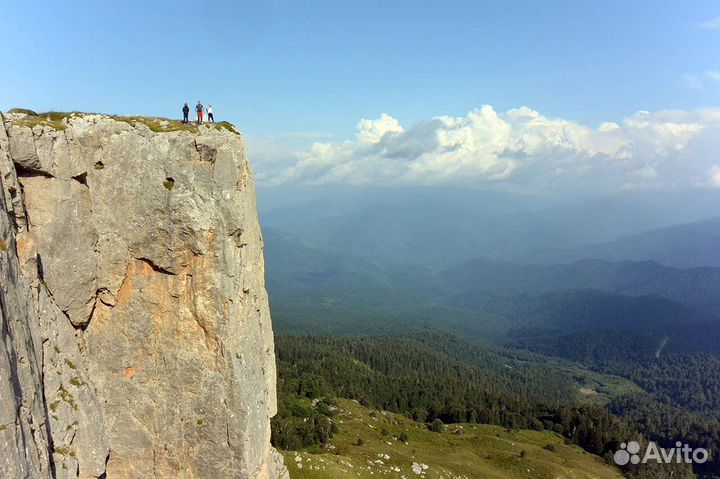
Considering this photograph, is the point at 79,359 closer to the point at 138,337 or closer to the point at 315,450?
the point at 138,337

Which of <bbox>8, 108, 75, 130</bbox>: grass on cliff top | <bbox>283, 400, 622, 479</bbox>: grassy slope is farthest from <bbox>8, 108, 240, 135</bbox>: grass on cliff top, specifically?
<bbox>283, 400, 622, 479</bbox>: grassy slope

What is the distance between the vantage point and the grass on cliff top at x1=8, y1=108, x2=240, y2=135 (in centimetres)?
2429

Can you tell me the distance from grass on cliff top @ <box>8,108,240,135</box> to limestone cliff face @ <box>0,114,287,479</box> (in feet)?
0.73

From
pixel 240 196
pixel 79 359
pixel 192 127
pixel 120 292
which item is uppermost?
pixel 192 127

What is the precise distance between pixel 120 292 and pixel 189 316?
14.7 feet

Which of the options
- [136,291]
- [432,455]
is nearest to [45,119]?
[136,291]

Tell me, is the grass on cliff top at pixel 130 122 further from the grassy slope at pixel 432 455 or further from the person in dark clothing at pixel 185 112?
the grassy slope at pixel 432 455

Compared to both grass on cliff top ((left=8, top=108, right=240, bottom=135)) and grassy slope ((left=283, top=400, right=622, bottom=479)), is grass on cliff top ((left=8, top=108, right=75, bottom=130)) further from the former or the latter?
grassy slope ((left=283, top=400, right=622, bottom=479))

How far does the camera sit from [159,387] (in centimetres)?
2722

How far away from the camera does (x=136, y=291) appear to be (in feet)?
87.8

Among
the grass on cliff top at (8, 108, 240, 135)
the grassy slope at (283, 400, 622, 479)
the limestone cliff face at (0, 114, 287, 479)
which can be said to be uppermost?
the grass on cliff top at (8, 108, 240, 135)

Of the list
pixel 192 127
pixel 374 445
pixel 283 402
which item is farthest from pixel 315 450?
pixel 192 127

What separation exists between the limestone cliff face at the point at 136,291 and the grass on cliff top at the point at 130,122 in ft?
0.73

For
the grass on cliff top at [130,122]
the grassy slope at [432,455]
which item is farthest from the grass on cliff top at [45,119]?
the grassy slope at [432,455]
